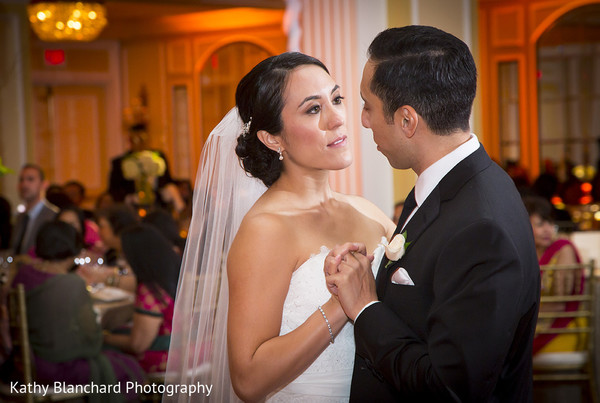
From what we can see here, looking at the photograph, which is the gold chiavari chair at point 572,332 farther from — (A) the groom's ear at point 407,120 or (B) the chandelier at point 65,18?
(B) the chandelier at point 65,18

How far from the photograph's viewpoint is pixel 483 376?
1306 mm

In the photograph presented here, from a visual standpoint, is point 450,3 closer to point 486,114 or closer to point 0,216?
point 0,216

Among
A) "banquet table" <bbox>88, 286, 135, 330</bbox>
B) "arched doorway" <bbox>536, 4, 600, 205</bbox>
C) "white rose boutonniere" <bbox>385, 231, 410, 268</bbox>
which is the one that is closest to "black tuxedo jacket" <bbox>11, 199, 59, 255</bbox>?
"banquet table" <bbox>88, 286, 135, 330</bbox>

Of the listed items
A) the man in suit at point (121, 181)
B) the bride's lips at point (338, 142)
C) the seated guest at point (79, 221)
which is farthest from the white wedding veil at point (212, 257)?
the man in suit at point (121, 181)

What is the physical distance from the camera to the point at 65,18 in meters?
7.25

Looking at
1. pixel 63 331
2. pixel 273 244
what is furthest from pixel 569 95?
pixel 273 244

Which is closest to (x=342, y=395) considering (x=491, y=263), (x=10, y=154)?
(x=491, y=263)

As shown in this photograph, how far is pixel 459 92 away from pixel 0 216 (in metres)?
5.26

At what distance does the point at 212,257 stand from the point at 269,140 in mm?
434

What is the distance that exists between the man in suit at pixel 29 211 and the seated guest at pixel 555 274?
382 centimetres

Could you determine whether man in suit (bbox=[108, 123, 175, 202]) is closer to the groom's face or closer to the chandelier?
the chandelier

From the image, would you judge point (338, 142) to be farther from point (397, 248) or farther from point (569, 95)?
point (569, 95)

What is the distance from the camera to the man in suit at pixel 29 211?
19.4ft

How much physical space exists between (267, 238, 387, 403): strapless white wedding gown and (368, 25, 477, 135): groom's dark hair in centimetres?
63
